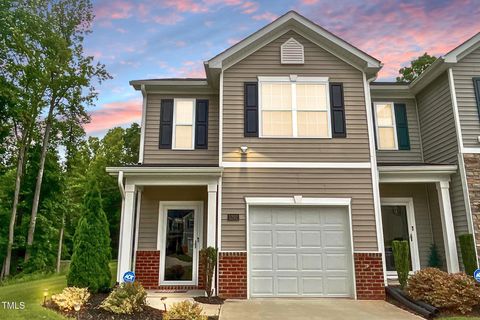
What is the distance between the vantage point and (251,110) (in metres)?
9.00

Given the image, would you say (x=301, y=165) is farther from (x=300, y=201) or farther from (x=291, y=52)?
(x=291, y=52)

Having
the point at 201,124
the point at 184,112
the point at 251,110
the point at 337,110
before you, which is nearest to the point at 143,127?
the point at 184,112

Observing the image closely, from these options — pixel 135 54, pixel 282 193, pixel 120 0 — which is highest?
pixel 120 0

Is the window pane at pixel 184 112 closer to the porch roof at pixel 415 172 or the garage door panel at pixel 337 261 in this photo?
the garage door panel at pixel 337 261

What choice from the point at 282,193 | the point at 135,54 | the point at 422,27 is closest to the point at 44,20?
the point at 135,54

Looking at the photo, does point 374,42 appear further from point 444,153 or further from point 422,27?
point 444,153

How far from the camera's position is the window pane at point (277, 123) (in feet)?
29.1

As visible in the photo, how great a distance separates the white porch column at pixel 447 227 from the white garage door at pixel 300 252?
2.74 m

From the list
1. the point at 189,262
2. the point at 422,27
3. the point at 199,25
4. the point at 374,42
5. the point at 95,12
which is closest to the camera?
the point at 189,262

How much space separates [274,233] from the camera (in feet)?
27.5

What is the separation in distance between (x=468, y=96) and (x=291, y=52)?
15.9ft

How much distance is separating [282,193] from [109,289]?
14.6ft

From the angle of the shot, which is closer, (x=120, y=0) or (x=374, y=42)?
(x=120, y=0)

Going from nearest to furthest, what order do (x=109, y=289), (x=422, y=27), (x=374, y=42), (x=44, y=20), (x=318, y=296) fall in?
1. (x=109, y=289)
2. (x=318, y=296)
3. (x=422, y=27)
4. (x=374, y=42)
5. (x=44, y=20)
